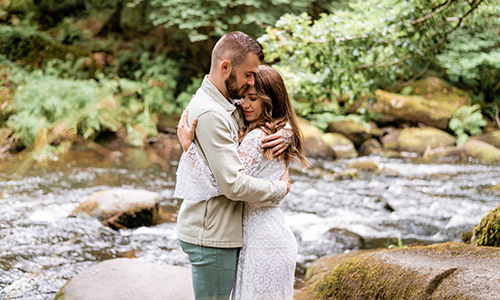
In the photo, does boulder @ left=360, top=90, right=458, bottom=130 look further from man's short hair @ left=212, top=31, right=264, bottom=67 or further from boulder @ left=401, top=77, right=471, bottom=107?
man's short hair @ left=212, top=31, right=264, bottom=67

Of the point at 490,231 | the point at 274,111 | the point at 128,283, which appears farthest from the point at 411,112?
the point at 274,111

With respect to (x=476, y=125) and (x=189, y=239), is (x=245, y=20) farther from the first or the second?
(x=189, y=239)

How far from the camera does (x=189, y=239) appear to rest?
7.15 ft

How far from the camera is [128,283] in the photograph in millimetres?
3738

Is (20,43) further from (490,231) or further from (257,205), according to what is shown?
(490,231)

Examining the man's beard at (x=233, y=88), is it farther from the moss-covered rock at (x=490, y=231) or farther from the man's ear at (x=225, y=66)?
the moss-covered rock at (x=490, y=231)

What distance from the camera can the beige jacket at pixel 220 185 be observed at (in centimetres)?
203

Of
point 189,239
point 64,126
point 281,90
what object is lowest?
point 64,126

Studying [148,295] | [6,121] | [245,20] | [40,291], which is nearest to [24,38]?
[6,121]

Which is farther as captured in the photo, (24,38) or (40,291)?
(24,38)

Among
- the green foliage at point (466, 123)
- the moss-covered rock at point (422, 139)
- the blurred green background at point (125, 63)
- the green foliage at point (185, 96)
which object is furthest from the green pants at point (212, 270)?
the green foliage at point (466, 123)

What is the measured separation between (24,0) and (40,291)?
14.7m

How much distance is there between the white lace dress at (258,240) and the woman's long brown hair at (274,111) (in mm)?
70

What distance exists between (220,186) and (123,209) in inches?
172
